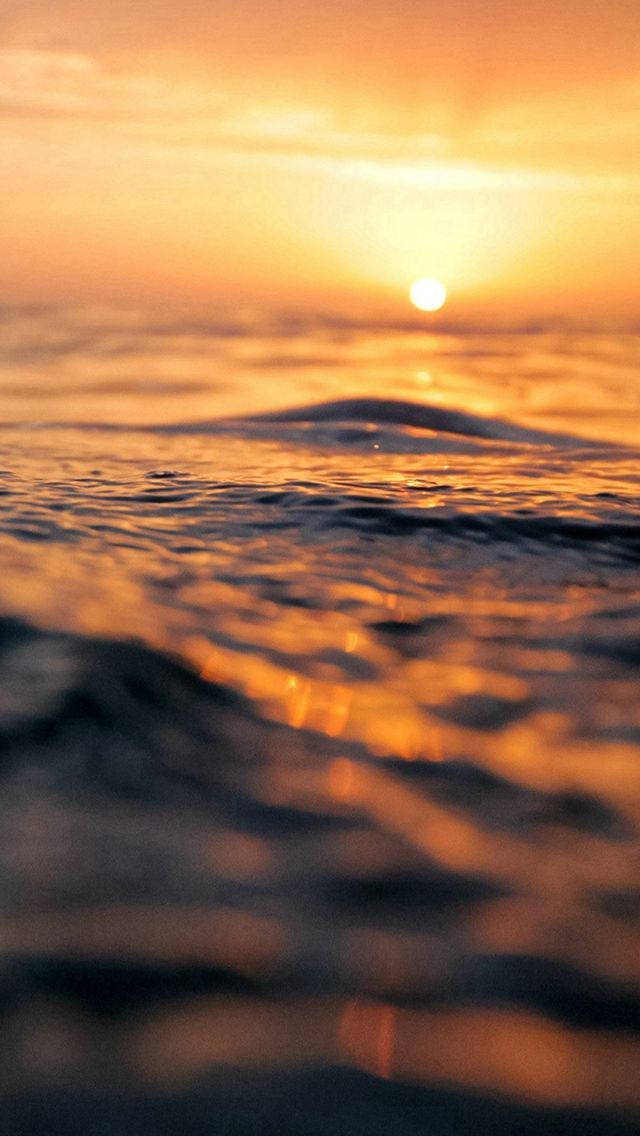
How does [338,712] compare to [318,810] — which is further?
[338,712]

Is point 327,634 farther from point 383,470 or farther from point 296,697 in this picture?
point 383,470

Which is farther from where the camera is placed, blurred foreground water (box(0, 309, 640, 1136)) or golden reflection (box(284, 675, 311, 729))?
golden reflection (box(284, 675, 311, 729))

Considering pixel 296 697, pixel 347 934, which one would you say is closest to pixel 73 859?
pixel 347 934

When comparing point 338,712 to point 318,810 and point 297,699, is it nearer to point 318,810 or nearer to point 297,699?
point 297,699

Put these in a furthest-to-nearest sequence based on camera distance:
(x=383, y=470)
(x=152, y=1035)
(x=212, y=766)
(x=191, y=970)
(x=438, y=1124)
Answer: (x=383, y=470) < (x=212, y=766) < (x=191, y=970) < (x=152, y=1035) < (x=438, y=1124)

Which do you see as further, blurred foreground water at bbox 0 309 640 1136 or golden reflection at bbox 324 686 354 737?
golden reflection at bbox 324 686 354 737

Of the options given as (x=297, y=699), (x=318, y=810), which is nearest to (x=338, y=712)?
(x=297, y=699)

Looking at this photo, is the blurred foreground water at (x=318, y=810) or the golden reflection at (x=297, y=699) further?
the golden reflection at (x=297, y=699)

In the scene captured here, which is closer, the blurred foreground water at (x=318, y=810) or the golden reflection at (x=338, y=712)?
the blurred foreground water at (x=318, y=810)
